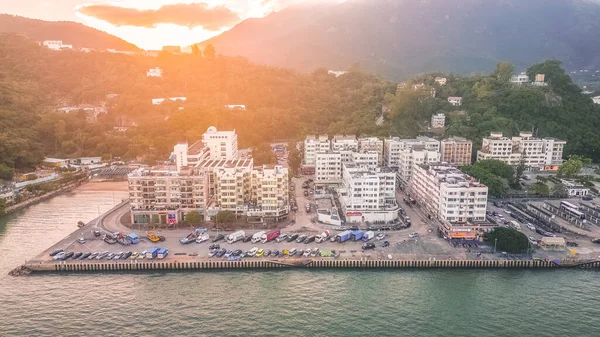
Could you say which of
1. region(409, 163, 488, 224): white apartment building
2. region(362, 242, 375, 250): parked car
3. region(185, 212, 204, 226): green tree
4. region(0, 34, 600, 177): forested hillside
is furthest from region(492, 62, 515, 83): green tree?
region(185, 212, 204, 226): green tree

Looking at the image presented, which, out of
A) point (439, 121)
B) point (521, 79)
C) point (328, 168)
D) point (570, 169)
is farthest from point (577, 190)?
point (521, 79)

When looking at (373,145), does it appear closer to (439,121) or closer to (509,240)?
(439,121)

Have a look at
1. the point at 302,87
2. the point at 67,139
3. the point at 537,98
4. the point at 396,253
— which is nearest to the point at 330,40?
the point at 302,87

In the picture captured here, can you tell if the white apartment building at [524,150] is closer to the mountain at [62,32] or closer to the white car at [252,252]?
the white car at [252,252]

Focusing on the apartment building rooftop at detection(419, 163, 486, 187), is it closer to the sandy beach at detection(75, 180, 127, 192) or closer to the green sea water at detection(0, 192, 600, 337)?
the green sea water at detection(0, 192, 600, 337)

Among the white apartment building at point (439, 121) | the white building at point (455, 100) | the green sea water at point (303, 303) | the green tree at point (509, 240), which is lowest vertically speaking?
the green sea water at point (303, 303)

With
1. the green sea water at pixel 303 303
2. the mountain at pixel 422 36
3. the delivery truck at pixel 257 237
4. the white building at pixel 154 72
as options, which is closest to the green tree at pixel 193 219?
the delivery truck at pixel 257 237

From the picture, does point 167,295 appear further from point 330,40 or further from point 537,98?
point 330,40
